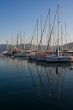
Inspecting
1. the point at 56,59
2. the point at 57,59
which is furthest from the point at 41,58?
the point at 57,59

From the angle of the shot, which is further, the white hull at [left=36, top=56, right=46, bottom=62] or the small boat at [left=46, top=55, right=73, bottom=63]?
the white hull at [left=36, top=56, right=46, bottom=62]

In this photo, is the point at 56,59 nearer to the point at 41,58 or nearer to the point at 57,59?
the point at 57,59

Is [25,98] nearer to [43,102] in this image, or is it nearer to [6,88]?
[43,102]

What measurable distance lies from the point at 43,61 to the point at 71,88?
38821 millimetres

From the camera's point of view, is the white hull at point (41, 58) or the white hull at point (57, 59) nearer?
the white hull at point (57, 59)

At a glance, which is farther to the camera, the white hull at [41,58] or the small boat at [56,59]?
the white hull at [41,58]

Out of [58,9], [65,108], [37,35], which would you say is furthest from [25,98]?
[37,35]

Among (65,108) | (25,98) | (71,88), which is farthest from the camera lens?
(71,88)

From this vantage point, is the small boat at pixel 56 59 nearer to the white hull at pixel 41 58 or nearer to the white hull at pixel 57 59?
the white hull at pixel 57 59

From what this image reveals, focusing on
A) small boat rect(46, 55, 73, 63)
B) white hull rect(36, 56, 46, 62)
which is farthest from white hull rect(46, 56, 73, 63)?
white hull rect(36, 56, 46, 62)

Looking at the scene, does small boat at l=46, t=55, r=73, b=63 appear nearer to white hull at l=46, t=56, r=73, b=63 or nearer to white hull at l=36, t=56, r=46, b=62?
white hull at l=46, t=56, r=73, b=63

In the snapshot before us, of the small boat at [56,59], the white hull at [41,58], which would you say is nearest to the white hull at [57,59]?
the small boat at [56,59]

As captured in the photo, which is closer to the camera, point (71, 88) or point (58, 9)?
point (71, 88)

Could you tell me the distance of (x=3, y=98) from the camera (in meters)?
20.4
